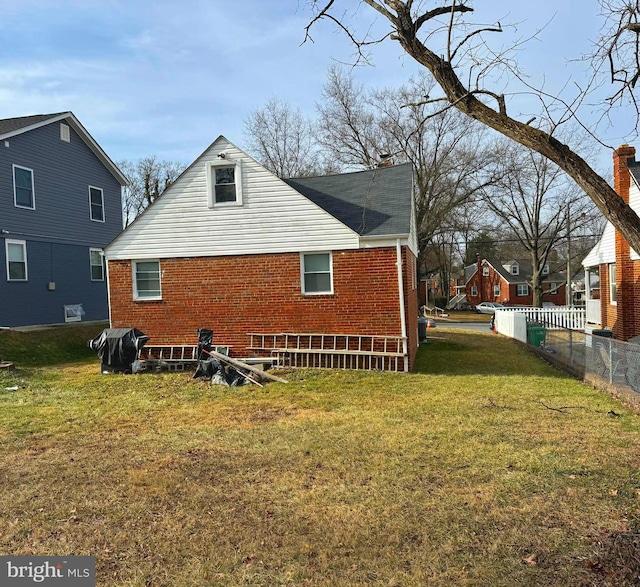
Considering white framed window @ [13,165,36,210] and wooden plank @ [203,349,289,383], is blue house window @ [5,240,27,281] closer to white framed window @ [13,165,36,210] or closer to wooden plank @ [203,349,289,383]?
white framed window @ [13,165,36,210]

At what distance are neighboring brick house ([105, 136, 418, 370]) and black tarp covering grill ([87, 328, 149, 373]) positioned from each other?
1177mm

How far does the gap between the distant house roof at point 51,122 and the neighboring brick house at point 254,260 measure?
26.5ft

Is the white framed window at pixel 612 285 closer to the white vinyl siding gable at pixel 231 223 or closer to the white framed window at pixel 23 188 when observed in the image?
the white vinyl siding gable at pixel 231 223

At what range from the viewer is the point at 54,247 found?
64.7 feet

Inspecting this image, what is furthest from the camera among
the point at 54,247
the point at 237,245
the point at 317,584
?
Answer: the point at 54,247

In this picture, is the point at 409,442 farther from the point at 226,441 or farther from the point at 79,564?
the point at 79,564

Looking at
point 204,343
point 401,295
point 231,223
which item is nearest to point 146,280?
point 231,223

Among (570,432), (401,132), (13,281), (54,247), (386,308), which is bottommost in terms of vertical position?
(570,432)

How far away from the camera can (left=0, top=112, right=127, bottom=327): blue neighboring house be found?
17.9 metres

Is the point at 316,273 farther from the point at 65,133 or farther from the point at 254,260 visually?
the point at 65,133

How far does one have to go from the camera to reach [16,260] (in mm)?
18047

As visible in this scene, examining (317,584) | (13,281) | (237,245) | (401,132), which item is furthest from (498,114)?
(401,132)

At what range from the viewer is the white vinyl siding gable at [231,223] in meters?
12.8

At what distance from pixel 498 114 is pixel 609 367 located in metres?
7.45
